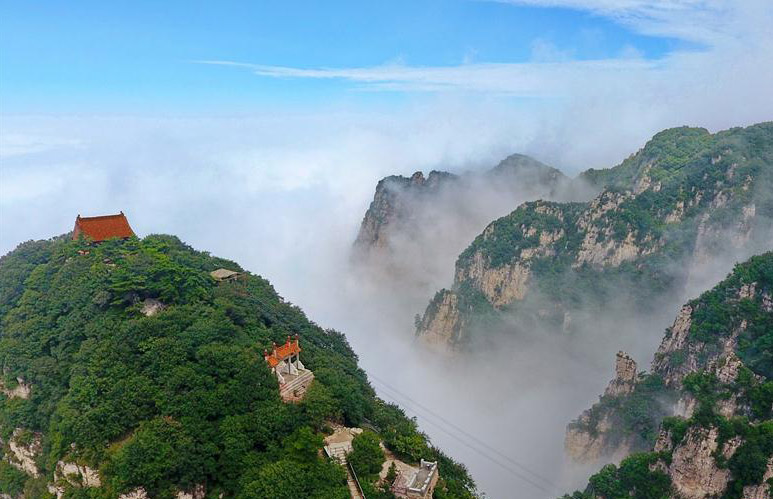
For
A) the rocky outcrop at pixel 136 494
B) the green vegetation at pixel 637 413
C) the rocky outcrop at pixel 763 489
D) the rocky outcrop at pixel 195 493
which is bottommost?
the rocky outcrop at pixel 136 494

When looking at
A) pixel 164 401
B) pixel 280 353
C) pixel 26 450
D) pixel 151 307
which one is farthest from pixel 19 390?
pixel 280 353

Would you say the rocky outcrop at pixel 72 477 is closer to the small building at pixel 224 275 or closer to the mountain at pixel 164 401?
the mountain at pixel 164 401

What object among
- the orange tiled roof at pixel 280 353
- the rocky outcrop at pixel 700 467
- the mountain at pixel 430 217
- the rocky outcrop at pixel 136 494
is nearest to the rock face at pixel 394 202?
the mountain at pixel 430 217

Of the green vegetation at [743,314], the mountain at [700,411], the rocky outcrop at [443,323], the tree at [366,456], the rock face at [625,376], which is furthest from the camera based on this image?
the rocky outcrop at [443,323]

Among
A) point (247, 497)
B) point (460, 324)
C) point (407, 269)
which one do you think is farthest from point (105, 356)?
point (407, 269)

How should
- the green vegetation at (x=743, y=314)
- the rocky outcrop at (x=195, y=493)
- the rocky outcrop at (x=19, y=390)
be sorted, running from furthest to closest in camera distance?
the green vegetation at (x=743, y=314) < the rocky outcrop at (x=19, y=390) < the rocky outcrop at (x=195, y=493)

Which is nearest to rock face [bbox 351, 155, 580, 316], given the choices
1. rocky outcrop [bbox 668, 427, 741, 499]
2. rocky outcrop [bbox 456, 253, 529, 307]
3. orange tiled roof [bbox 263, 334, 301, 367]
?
rocky outcrop [bbox 456, 253, 529, 307]
